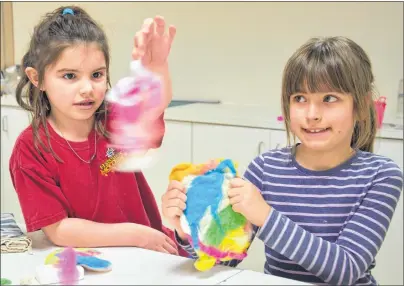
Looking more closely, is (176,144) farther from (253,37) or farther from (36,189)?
(36,189)

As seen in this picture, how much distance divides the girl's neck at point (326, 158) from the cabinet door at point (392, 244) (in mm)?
748

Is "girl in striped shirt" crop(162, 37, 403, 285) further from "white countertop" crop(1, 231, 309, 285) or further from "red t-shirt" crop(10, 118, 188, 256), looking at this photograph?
"red t-shirt" crop(10, 118, 188, 256)

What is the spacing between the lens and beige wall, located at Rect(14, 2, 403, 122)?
1739 millimetres

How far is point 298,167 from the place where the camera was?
85 centimetres

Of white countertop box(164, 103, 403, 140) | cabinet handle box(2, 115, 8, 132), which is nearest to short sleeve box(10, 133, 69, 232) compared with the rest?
white countertop box(164, 103, 403, 140)

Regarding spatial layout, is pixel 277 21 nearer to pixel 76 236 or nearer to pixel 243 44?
pixel 243 44

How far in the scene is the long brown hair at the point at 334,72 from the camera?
2.51 ft

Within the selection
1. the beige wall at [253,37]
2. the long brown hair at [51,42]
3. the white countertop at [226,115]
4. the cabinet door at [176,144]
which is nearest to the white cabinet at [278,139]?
the white countertop at [226,115]

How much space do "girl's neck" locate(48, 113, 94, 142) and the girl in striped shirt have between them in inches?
9.3

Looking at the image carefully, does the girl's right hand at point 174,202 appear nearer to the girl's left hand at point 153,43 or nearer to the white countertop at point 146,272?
the white countertop at point 146,272

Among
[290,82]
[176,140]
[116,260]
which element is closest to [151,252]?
[116,260]

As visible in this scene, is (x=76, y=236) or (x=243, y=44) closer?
(x=76, y=236)

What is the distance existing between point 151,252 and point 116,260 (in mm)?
54

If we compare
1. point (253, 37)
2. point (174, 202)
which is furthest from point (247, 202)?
point (253, 37)
